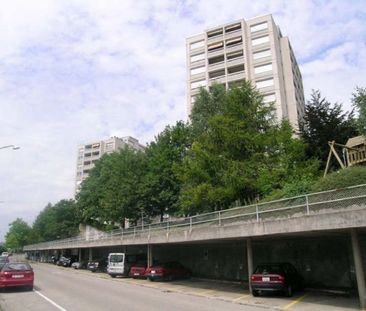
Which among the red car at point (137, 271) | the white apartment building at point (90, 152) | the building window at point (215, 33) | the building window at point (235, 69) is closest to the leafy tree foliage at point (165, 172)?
the red car at point (137, 271)

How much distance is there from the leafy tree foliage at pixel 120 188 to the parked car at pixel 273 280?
82.2 ft

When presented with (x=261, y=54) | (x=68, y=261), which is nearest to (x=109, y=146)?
(x=68, y=261)

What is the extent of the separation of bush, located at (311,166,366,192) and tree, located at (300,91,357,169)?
14498mm

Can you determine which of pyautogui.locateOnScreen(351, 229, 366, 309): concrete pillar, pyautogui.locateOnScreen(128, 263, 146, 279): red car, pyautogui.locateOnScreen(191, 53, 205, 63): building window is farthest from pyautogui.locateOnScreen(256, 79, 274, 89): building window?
pyautogui.locateOnScreen(351, 229, 366, 309): concrete pillar

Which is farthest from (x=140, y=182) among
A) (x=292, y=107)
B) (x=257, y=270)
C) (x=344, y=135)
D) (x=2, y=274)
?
(x=292, y=107)

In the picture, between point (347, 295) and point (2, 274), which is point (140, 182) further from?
point (347, 295)

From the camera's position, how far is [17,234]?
146125mm

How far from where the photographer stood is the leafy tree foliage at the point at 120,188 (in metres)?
43.3

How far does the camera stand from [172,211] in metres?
41.7

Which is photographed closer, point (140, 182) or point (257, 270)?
point (257, 270)

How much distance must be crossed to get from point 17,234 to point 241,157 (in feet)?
437

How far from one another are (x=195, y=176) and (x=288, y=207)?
17.3 meters

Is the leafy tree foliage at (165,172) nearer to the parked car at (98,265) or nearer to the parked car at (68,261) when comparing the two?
the parked car at (98,265)

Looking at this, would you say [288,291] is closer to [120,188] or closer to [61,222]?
[120,188]
